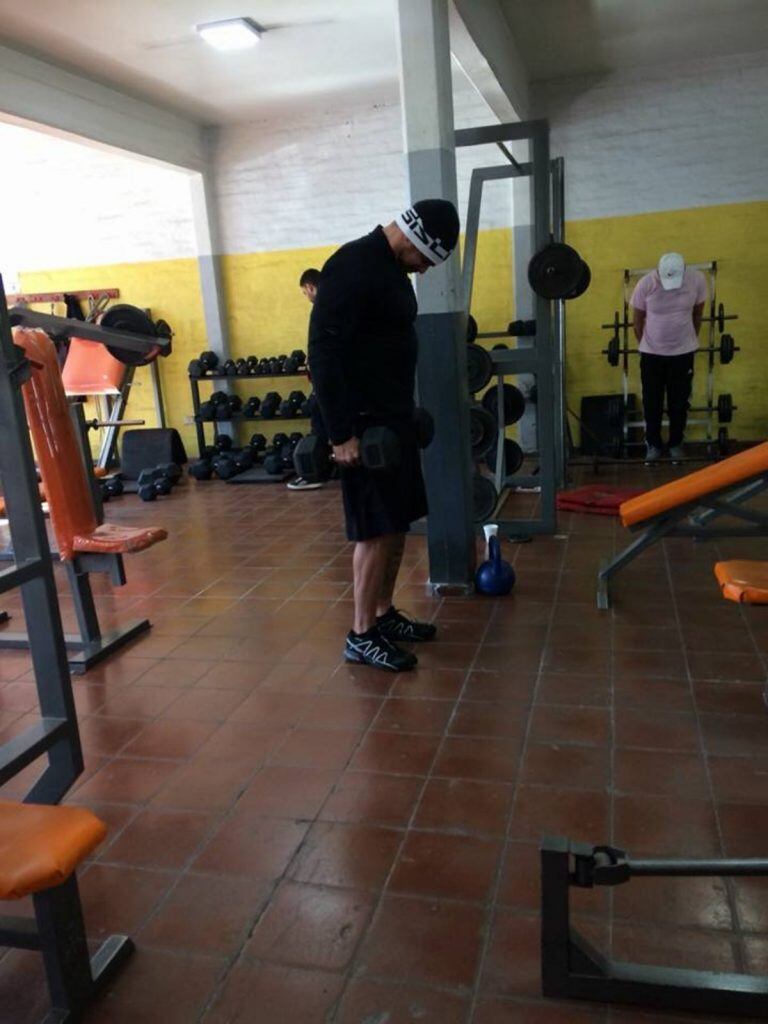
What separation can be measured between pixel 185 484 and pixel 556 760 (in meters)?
4.80

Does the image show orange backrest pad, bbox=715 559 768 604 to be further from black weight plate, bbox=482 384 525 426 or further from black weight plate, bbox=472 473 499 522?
Answer: black weight plate, bbox=482 384 525 426

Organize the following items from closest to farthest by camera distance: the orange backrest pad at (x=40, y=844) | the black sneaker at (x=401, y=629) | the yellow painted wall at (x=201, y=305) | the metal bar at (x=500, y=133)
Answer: the orange backrest pad at (x=40, y=844) → the black sneaker at (x=401, y=629) → the metal bar at (x=500, y=133) → the yellow painted wall at (x=201, y=305)

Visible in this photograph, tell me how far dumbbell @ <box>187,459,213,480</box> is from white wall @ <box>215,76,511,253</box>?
1.82 meters

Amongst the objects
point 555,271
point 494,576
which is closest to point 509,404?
point 555,271

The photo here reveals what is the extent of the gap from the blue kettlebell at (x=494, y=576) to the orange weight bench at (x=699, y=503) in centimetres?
35

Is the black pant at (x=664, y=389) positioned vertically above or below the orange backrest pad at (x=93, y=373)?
below

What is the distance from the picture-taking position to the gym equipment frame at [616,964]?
46.9 inches

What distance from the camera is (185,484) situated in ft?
20.7

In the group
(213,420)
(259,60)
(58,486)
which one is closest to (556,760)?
(58,486)

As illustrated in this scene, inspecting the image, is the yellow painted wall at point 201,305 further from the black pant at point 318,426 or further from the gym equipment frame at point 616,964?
the gym equipment frame at point 616,964

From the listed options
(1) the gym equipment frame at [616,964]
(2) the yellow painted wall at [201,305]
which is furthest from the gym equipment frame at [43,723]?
(2) the yellow painted wall at [201,305]

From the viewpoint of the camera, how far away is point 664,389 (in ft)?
17.9

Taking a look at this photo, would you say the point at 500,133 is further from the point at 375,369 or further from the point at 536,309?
the point at 375,369

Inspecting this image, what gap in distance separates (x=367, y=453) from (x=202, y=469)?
4.20m
